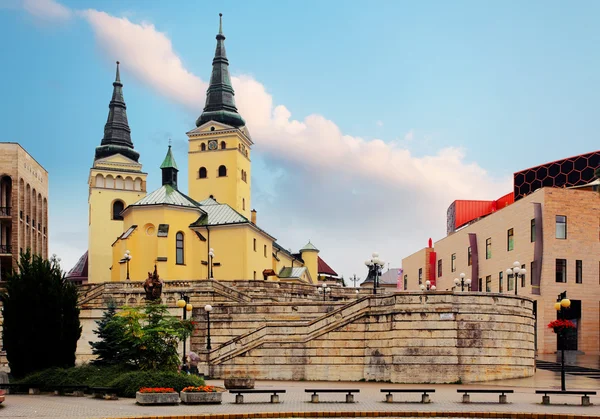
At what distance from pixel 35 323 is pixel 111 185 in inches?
2759

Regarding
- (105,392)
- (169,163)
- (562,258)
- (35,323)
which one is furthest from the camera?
(169,163)

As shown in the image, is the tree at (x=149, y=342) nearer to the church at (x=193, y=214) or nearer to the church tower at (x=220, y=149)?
the church at (x=193, y=214)

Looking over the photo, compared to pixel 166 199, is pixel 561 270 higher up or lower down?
lower down

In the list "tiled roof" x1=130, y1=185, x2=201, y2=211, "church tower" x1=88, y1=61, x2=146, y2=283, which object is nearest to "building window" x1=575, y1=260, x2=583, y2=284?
"tiled roof" x1=130, y1=185, x2=201, y2=211

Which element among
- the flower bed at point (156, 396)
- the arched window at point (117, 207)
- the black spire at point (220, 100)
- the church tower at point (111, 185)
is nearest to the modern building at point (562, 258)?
the flower bed at point (156, 396)

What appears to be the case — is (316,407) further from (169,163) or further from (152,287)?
(169,163)

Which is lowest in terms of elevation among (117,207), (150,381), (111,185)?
(150,381)

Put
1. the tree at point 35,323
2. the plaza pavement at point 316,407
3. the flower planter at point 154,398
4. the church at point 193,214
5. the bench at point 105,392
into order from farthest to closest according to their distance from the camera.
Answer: the church at point 193,214 < the tree at point 35,323 < the bench at point 105,392 < the flower planter at point 154,398 < the plaza pavement at point 316,407

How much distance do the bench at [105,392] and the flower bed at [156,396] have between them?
1.82 m

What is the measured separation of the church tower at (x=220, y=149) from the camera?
91688 millimetres

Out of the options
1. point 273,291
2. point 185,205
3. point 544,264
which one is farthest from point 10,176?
point 544,264

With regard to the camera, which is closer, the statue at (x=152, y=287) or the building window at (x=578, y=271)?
the statue at (x=152, y=287)

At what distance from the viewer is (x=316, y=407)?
27266 millimetres

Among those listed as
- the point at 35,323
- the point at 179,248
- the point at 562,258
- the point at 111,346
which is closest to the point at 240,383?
the point at 111,346
